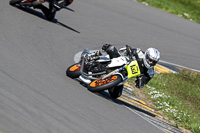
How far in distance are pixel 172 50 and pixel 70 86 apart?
8.20 m

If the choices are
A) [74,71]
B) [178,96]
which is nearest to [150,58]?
[74,71]

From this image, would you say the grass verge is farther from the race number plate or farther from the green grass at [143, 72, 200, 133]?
the race number plate

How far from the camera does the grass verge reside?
9070 millimetres

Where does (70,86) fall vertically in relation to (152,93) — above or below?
above

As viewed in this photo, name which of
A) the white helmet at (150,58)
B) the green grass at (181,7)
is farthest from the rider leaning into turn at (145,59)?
the green grass at (181,7)

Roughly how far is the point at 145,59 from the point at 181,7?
17365mm

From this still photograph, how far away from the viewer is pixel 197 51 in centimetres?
1620

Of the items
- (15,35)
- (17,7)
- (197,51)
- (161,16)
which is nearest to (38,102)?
(15,35)

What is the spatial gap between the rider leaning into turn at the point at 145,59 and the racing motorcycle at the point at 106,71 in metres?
0.09

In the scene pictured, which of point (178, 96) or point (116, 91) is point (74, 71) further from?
point (178, 96)

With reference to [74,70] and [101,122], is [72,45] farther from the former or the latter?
[101,122]

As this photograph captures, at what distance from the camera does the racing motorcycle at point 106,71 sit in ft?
25.6

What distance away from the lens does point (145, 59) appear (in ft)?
25.6

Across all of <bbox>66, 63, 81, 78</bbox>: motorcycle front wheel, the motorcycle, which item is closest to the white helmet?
<bbox>66, 63, 81, 78</bbox>: motorcycle front wheel
